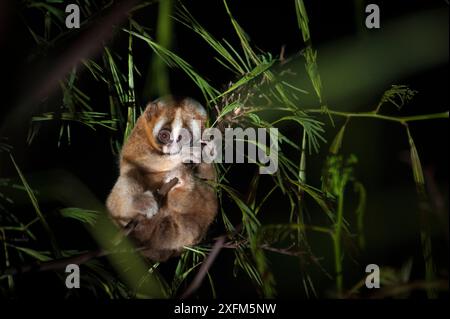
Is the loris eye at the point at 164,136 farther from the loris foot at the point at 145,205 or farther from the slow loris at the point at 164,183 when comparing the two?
the loris foot at the point at 145,205

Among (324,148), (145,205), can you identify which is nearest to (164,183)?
(145,205)

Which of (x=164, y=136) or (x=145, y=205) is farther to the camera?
(x=164, y=136)

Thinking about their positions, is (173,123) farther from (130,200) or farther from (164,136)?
(130,200)

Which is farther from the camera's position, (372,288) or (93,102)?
(93,102)

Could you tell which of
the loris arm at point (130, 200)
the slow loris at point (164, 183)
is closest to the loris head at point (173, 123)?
the slow loris at point (164, 183)

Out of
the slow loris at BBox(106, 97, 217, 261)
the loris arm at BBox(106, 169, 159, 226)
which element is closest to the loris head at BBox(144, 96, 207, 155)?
the slow loris at BBox(106, 97, 217, 261)
